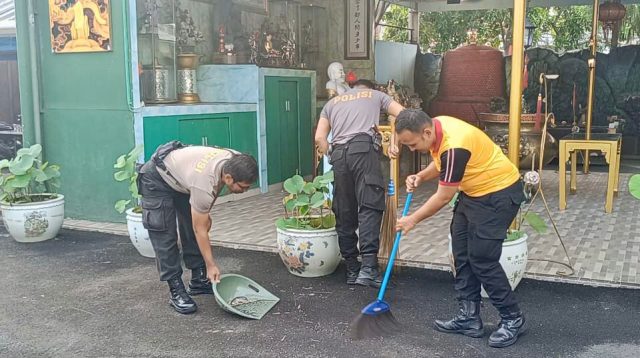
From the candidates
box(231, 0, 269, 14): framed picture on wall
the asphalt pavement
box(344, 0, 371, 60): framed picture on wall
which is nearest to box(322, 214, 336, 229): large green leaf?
the asphalt pavement

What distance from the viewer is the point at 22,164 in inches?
211

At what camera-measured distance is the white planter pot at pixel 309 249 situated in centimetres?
427

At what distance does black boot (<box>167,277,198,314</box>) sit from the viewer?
3.79 m

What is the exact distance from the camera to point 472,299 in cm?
345

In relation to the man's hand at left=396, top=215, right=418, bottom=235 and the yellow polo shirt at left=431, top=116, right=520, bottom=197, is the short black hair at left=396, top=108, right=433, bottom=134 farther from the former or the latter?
the man's hand at left=396, top=215, right=418, bottom=235

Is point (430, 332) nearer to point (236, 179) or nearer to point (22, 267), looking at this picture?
point (236, 179)

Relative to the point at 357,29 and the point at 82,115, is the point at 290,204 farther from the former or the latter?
the point at 357,29

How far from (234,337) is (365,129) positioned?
1620 mm

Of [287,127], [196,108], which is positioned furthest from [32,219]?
[287,127]

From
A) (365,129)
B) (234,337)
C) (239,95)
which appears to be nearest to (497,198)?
(365,129)

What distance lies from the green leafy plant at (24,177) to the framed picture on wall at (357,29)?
5.03 meters

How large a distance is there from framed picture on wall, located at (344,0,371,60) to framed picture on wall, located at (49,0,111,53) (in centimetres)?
445

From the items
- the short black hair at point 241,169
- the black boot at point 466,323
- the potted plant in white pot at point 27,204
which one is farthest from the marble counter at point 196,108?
the black boot at point 466,323

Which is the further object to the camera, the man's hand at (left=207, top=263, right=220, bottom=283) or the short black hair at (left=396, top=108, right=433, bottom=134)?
the man's hand at (left=207, top=263, right=220, bottom=283)
